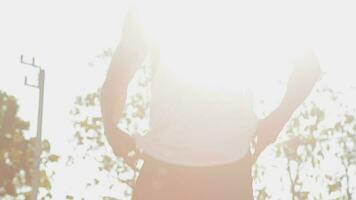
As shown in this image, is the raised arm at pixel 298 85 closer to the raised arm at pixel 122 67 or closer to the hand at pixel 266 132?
the hand at pixel 266 132

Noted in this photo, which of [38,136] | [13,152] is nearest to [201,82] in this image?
[38,136]

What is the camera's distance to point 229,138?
2.60m

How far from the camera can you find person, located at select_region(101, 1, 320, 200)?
8.43 ft

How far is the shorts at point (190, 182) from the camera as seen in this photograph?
2.56 metres

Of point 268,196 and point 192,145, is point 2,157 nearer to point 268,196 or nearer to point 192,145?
point 268,196

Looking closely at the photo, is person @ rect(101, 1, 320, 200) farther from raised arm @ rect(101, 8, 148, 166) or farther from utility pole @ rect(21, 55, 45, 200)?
utility pole @ rect(21, 55, 45, 200)

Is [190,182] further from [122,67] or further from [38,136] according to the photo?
[38,136]

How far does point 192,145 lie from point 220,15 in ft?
1.67

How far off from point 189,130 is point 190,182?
0.61 feet

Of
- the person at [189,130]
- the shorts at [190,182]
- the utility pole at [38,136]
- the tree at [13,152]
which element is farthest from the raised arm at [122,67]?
the tree at [13,152]

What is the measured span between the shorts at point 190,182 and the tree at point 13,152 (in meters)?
42.8

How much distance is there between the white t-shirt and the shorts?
0.10ft

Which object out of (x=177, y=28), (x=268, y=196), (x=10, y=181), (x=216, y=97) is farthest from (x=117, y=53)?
(x=10, y=181)

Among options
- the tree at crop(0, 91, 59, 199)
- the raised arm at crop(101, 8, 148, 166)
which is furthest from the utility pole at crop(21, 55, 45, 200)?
the raised arm at crop(101, 8, 148, 166)
